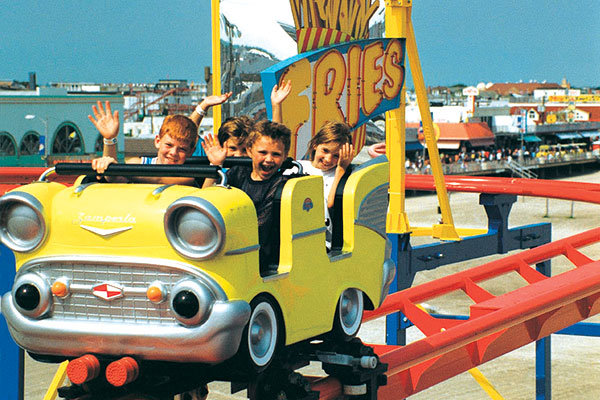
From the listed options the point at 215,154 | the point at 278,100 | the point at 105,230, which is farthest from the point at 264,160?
the point at 278,100

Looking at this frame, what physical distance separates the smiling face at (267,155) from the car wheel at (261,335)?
576mm

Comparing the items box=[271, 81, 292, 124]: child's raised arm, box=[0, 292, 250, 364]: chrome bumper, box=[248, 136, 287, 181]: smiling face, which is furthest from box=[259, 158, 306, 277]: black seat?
box=[271, 81, 292, 124]: child's raised arm

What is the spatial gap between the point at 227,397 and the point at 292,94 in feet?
21.5

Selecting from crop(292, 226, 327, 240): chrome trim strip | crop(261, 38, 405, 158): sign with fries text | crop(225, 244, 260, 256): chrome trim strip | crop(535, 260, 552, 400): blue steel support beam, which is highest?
crop(261, 38, 405, 158): sign with fries text

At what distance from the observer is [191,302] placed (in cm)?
307

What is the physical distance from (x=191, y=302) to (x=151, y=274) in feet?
0.59

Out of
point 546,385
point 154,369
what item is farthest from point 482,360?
point 546,385

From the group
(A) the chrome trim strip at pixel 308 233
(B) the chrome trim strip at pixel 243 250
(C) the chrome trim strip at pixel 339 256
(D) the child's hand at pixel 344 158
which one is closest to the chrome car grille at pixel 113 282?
(B) the chrome trim strip at pixel 243 250

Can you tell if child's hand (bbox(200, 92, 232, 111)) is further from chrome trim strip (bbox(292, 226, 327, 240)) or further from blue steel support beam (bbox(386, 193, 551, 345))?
blue steel support beam (bbox(386, 193, 551, 345))

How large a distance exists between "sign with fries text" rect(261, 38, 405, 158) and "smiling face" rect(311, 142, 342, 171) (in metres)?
3.76

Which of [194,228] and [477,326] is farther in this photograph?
[477,326]

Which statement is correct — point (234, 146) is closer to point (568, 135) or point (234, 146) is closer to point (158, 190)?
point (158, 190)

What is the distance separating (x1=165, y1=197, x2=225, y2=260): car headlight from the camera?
3.03 m

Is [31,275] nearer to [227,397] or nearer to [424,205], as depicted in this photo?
[227,397]
